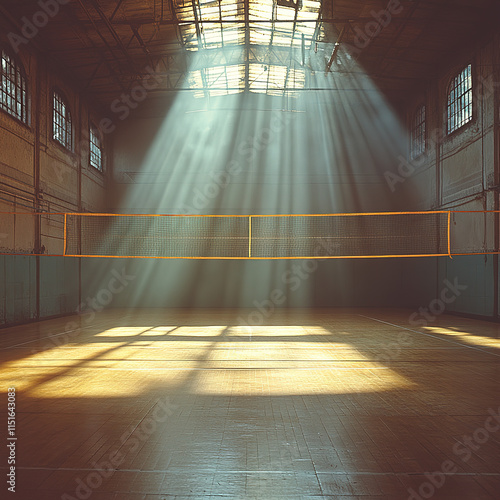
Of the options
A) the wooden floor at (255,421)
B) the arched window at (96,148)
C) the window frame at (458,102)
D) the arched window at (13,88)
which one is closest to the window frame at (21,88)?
the arched window at (13,88)

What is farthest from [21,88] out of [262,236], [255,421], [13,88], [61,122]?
[255,421]

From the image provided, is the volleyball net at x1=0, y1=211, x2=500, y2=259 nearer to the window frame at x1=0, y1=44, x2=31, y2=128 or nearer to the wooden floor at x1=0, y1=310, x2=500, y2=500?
the window frame at x1=0, y1=44, x2=31, y2=128

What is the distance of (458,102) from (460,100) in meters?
0.17

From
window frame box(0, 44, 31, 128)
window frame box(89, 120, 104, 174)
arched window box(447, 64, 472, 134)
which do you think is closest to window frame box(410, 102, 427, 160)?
arched window box(447, 64, 472, 134)

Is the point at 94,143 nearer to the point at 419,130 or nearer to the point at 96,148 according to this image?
the point at 96,148

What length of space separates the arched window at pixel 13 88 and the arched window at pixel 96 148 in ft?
19.4

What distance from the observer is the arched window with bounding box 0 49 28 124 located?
43.6ft

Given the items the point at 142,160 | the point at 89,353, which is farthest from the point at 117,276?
the point at 89,353

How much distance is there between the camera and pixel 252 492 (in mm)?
3291

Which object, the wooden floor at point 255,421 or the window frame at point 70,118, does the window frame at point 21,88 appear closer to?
the window frame at point 70,118

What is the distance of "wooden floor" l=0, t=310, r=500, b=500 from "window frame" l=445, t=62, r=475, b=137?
8.96 metres

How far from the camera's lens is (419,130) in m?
20.6

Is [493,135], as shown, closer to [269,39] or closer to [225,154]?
[269,39]

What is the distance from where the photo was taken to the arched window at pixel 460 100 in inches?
635
